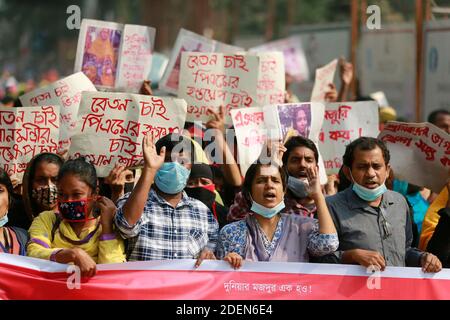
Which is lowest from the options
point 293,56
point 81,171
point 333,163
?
point 333,163

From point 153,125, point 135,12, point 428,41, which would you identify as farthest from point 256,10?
point 153,125

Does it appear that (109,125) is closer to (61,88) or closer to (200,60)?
(61,88)

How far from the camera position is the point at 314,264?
5785 millimetres

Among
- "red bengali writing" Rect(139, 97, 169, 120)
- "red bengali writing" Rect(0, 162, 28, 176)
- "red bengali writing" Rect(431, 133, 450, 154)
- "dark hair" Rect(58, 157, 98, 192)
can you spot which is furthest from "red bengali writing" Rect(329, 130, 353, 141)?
"dark hair" Rect(58, 157, 98, 192)

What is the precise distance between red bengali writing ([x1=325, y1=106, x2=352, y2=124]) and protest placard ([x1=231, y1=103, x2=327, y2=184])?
0.95ft

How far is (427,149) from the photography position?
723 centimetres

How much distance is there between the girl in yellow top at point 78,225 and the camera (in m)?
5.77

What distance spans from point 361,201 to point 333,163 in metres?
2.05

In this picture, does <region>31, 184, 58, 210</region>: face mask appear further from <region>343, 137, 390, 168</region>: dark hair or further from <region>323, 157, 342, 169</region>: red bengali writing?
<region>323, 157, 342, 169</region>: red bengali writing

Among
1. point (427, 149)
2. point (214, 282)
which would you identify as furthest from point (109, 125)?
point (427, 149)

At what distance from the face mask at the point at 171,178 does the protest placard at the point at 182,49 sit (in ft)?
11.2

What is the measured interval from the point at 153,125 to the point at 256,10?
35.4 metres

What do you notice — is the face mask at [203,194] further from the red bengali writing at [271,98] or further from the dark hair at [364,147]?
the red bengali writing at [271,98]

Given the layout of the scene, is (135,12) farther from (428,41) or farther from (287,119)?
(287,119)
